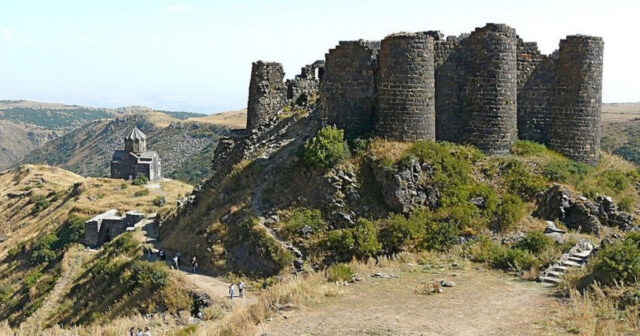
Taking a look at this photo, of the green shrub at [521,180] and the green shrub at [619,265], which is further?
the green shrub at [521,180]

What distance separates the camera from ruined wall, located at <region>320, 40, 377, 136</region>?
2081 cm

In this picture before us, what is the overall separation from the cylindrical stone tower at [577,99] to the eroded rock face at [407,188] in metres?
5.87

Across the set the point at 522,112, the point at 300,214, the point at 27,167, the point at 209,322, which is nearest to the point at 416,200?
the point at 300,214

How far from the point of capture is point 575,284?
13852 mm

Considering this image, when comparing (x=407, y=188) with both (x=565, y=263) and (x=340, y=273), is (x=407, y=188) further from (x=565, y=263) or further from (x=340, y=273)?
(x=565, y=263)

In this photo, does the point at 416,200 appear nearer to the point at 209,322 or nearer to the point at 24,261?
the point at 209,322

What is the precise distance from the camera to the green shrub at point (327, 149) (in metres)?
19.9

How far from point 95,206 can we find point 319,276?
135ft

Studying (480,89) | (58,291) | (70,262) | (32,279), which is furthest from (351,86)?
(32,279)

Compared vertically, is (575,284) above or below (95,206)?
above

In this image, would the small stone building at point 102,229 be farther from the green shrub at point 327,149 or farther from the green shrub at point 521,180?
the green shrub at point 521,180

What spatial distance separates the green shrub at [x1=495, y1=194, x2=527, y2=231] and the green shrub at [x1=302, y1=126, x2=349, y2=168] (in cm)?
561

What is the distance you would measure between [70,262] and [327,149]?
23264 millimetres

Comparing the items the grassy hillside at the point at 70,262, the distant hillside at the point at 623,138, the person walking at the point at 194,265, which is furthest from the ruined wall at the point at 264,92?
the distant hillside at the point at 623,138
